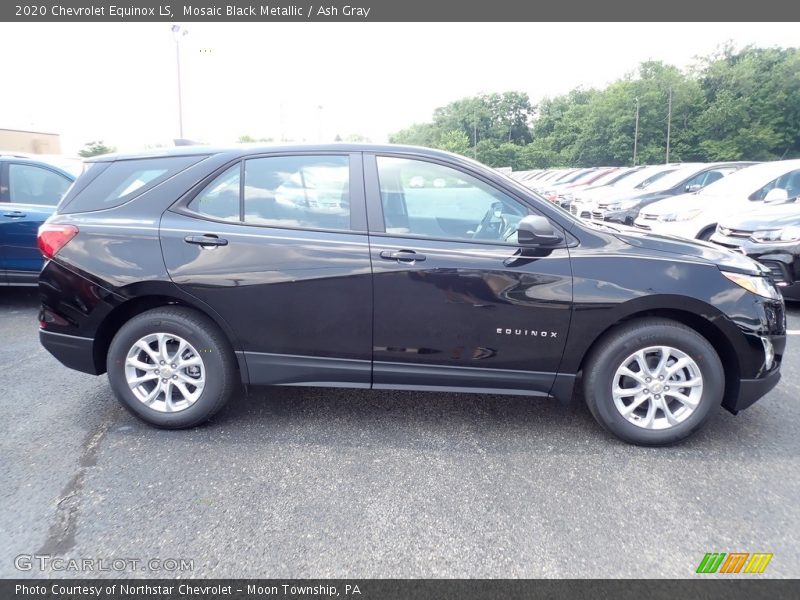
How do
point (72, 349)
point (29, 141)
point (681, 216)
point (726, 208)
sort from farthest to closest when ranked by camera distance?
1. point (29, 141)
2. point (681, 216)
3. point (726, 208)
4. point (72, 349)

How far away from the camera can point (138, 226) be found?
321 centimetres

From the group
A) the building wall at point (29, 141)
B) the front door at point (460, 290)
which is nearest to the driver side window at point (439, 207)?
the front door at point (460, 290)

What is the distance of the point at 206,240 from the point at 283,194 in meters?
0.52

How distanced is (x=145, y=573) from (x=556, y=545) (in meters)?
1.66

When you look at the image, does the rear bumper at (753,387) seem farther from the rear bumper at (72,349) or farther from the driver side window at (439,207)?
the rear bumper at (72,349)

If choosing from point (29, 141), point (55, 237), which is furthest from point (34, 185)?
point (29, 141)

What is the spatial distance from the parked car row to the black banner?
2086 mm

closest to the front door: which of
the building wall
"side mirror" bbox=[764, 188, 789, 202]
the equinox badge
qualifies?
the equinox badge

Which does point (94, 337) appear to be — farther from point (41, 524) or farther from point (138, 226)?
point (41, 524)

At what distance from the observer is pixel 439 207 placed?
3342mm

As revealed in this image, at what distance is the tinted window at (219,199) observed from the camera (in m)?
3.24

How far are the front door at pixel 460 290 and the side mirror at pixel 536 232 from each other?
5 centimetres

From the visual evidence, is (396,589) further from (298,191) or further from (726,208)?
(726,208)

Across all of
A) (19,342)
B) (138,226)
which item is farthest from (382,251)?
(19,342)
